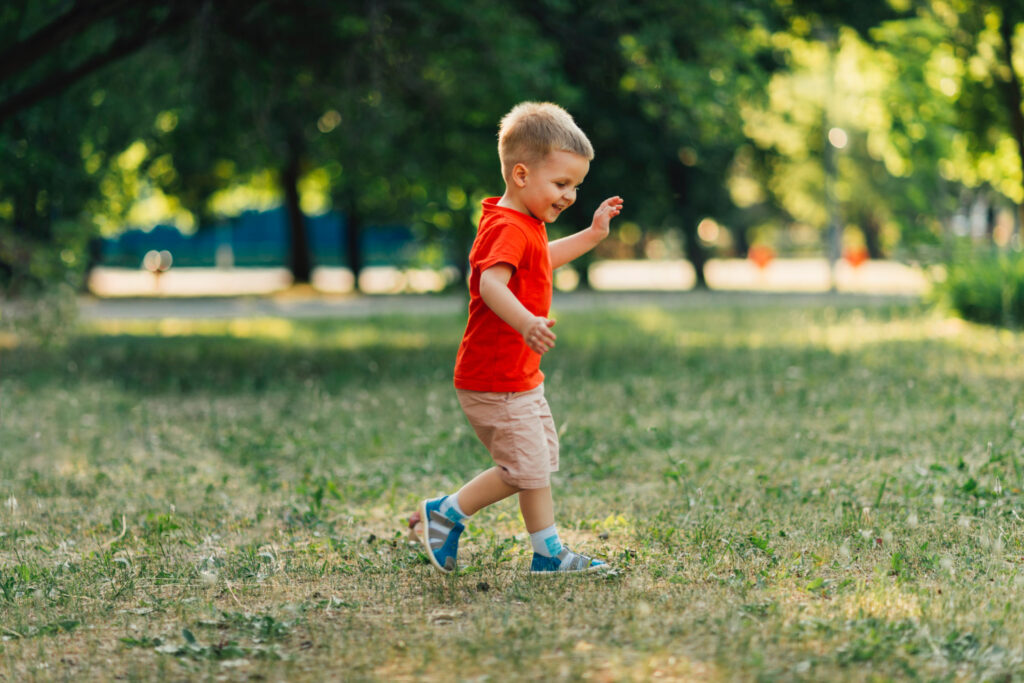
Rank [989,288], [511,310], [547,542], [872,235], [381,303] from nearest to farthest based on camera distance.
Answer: [511,310] < [547,542] < [989,288] < [381,303] < [872,235]

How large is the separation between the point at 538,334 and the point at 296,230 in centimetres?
3121

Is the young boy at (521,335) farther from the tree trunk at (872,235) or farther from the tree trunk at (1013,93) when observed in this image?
the tree trunk at (872,235)

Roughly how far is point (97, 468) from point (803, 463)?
4.20 metres

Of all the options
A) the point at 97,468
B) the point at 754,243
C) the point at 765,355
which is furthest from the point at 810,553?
the point at 754,243

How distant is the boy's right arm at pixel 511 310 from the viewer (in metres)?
4.11

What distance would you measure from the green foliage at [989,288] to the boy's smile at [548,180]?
11.8 m

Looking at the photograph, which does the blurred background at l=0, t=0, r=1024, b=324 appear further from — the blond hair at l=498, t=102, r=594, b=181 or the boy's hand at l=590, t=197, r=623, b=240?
the blond hair at l=498, t=102, r=594, b=181

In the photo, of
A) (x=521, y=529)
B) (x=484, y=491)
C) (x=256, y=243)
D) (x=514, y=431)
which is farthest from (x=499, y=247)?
(x=256, y=243)

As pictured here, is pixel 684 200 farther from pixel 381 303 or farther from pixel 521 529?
pixel 521 529

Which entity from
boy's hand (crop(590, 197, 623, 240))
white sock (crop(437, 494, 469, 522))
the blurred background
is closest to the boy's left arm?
boy's hand (crop(590, 197, 623, 240))

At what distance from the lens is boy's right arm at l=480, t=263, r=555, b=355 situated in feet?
13.5

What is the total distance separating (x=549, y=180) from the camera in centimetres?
452

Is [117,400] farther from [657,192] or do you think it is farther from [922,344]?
[657,192]

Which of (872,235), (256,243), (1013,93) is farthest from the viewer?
(872,235)
